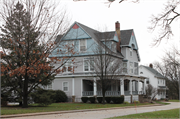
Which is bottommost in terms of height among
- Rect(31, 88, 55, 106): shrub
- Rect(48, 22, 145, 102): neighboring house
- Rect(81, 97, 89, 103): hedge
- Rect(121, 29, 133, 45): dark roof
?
Rect(81, 97, 89, 103): hedge

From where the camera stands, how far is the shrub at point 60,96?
32594mm

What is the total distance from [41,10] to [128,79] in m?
18.9

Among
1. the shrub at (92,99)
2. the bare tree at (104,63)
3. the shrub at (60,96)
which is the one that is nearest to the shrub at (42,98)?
the bare tree at (104,63)

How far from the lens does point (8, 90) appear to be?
2247cm

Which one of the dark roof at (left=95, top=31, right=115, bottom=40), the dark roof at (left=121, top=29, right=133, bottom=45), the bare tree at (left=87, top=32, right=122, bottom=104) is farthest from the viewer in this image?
the dark roof at (left=121, top=29, right=133, bottom=45)

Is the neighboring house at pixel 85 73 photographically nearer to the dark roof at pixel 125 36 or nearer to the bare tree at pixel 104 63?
the dark roof at pixel 125 36

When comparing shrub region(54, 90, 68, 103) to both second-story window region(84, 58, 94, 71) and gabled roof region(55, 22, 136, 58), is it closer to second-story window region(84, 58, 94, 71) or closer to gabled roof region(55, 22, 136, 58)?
second-story window region(84, 58, 94, 71)

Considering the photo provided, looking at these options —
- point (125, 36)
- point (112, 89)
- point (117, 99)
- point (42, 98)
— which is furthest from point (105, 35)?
point (125, 36)

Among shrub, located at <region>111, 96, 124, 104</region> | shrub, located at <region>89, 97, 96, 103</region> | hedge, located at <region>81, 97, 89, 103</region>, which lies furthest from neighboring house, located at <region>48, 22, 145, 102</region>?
shrub, located at <region>111, 96, 124, 104</region>

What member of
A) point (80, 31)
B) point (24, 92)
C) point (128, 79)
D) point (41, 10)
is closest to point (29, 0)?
point (41, 10)

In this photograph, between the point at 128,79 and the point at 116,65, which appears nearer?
the point at 116,65

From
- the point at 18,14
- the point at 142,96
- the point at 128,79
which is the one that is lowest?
the point at 142,96

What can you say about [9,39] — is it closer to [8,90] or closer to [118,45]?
[8,90]

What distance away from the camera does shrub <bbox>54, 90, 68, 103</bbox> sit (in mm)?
32594
